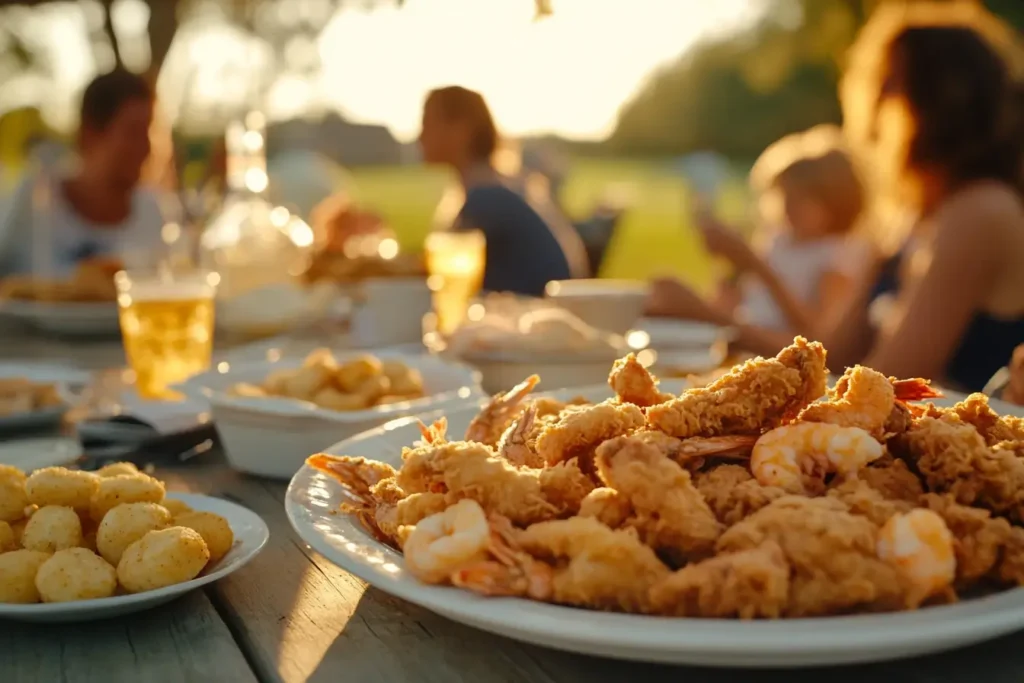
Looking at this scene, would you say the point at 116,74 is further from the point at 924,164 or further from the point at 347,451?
the point at 347,451

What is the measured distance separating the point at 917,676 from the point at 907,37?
111 inches

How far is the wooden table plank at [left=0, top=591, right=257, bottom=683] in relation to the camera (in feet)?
2.68

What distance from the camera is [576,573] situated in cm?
76

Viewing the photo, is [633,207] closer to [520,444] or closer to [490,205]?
[490,205]

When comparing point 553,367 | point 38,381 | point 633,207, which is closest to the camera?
point 553,367

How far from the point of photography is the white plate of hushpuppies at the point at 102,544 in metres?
0.88

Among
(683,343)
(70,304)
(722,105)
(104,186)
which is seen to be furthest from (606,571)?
(722,105)

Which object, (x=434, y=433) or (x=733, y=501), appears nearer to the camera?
(x=733, y=501)

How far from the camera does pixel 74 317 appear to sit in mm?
2982

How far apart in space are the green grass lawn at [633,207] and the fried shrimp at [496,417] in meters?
17.8

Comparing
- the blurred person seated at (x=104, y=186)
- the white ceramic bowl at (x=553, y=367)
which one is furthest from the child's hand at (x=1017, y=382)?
the blurred person seated at (x=104, y=186)

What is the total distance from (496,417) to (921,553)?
52 centimetres

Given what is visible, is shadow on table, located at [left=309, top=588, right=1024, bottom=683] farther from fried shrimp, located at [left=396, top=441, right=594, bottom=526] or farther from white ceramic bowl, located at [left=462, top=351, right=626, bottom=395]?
white ceramic bowl, located at [left=462, top=351, right=626, bottom=395]

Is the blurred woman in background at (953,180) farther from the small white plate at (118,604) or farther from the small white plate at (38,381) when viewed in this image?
the small white plate at (118,604)
